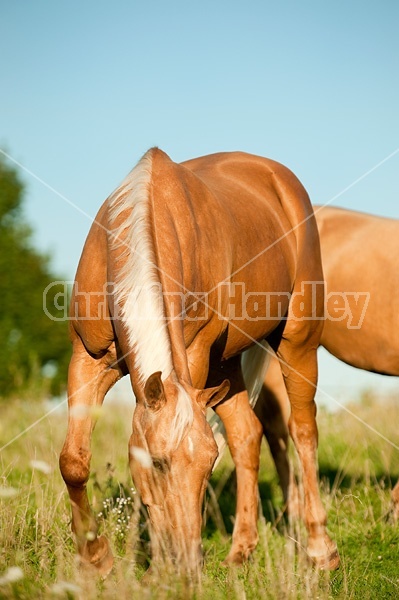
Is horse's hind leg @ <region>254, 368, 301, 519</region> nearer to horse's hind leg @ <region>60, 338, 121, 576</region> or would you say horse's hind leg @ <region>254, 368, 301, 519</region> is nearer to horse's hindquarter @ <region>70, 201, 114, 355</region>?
horse's hind leg @ <region>60, 338, 121, 576</region>

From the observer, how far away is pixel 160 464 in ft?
9.66

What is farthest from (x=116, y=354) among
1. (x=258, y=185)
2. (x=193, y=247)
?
(x=258, y=185)

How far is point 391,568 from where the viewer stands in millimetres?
4266

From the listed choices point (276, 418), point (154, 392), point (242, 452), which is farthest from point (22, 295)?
point (154, 392)

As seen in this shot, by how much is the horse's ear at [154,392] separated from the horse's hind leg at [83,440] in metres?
0.82

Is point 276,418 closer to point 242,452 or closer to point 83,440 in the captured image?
point 242,452

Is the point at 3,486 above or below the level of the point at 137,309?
below

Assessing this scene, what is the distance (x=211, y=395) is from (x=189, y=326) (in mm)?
693

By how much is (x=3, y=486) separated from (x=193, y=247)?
166 centimetres

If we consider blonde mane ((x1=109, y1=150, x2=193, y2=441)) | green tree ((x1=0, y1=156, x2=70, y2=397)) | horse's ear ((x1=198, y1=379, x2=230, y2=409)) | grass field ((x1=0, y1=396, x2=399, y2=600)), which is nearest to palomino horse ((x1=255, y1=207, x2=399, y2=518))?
grass field ((x1=0, y1=396, x2=399, y2=600))

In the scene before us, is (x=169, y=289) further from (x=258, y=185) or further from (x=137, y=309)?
(x=258, y=185)

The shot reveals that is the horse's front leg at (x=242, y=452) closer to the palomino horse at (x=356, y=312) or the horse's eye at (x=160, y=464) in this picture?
the palomino horse at (x=356, y=312)

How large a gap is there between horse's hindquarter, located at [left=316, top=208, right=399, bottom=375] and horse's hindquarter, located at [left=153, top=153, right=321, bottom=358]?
824 mm

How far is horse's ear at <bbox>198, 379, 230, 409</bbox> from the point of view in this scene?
10.4 ft
